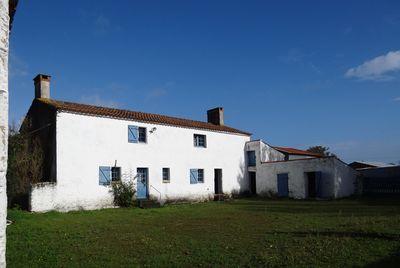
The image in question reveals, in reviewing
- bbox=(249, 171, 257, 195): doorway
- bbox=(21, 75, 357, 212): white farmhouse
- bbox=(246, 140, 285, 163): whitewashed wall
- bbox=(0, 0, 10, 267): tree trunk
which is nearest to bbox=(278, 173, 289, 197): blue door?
bbox=(21, 75, 357, 212): white farmhouse

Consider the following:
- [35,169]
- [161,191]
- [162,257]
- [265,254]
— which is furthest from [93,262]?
[161,191]

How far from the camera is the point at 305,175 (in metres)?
27.4

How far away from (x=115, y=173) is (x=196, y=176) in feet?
21.8

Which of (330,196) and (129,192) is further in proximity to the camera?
(330,196)

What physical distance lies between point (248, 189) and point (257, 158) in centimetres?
267

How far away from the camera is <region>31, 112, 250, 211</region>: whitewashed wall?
64.0 feet

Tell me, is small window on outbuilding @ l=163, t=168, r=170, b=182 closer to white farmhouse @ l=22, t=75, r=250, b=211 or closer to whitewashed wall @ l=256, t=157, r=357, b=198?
white farmhouse @ l=22, t=75, r=250, b=211

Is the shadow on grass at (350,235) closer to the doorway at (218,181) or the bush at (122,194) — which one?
the bush at (122,194)

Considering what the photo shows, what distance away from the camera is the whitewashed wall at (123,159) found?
64.0ft

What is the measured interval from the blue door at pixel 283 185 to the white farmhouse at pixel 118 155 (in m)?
3.42

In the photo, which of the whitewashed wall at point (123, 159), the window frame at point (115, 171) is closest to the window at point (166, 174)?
the whitewashed wall at point (123, 159)

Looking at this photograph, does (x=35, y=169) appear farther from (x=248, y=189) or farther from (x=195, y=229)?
(x=248, y=189)

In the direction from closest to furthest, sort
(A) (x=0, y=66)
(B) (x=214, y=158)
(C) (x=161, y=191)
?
1. (A) (x=0, y=66)
2. (C) (x=161, y=191)
3. (B) (x=214, y=158)

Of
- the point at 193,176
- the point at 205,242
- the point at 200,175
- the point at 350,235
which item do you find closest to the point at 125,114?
the point at 193,176
